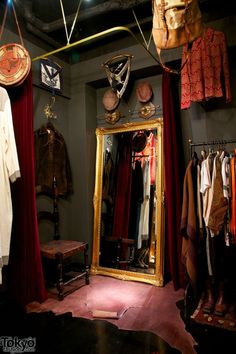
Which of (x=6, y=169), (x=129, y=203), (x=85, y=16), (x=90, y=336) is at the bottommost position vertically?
(x=90, y=336)

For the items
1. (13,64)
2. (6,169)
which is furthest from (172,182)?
(13,64)

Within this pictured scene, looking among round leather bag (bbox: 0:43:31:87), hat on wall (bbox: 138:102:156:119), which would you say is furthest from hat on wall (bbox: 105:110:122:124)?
round leather bag (bbox: 0:43:31:87)

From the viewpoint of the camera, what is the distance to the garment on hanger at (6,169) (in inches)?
89.4

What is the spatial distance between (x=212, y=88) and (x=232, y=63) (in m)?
0.67

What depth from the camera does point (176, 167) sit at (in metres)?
3.04

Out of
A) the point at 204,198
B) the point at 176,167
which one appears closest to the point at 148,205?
the point at 176,167

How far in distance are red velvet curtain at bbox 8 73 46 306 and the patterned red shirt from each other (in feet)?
5.48

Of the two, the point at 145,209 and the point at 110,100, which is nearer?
the point at 145,209

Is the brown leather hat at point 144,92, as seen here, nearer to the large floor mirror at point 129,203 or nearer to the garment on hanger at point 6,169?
the large floor mirror at point 129,203

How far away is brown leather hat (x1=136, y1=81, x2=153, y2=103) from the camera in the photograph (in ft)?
11.3

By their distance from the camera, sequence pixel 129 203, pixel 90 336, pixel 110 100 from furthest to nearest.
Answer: pixel 110 100 < pixel 129 203 < pixel 90 336

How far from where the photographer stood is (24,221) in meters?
2.64

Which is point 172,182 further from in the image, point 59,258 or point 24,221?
point 24,221

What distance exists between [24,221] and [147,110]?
6.75 feet
